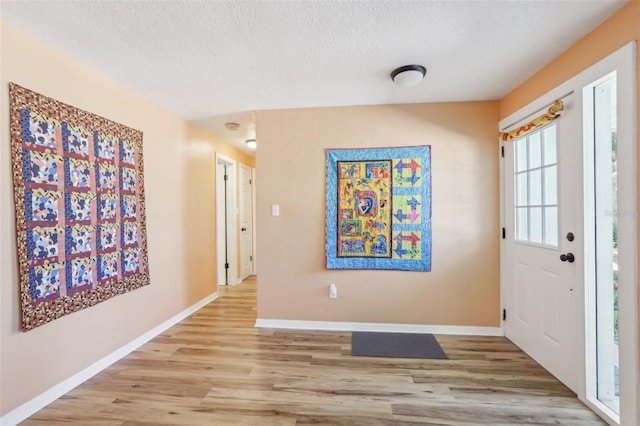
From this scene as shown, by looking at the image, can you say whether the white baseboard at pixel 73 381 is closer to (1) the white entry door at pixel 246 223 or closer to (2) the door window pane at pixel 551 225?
(1) the white entry door at pixel 246 223

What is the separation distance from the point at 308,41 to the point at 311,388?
2.30 m

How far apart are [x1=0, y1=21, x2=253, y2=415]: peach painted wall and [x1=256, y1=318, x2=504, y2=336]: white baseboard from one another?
1.11 metres

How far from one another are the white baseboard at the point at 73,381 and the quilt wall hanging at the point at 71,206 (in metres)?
0.47

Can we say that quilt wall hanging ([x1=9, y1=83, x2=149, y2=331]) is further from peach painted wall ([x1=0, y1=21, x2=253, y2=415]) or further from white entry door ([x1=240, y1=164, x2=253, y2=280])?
white entry door ([x1=240, y1=164, x2=253, y2=280])

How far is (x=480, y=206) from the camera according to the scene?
2.77 m

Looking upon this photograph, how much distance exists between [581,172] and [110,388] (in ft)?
11.3

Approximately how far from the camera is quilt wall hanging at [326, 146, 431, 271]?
2.82 m

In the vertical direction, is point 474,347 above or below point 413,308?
below

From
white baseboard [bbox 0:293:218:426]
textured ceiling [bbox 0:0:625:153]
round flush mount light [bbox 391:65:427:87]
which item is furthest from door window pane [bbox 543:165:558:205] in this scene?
white baseboard [bbox 0:293:218:426]

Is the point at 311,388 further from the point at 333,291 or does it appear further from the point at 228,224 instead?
the point at 228,224

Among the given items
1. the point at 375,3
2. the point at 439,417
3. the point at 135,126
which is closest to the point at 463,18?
the point at 375,3

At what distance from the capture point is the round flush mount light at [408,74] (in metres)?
2.10

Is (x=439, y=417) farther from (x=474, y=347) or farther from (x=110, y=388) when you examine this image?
(x=110, y=388)

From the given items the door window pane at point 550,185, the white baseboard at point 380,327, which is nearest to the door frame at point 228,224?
the white baseboard at point 380,327
